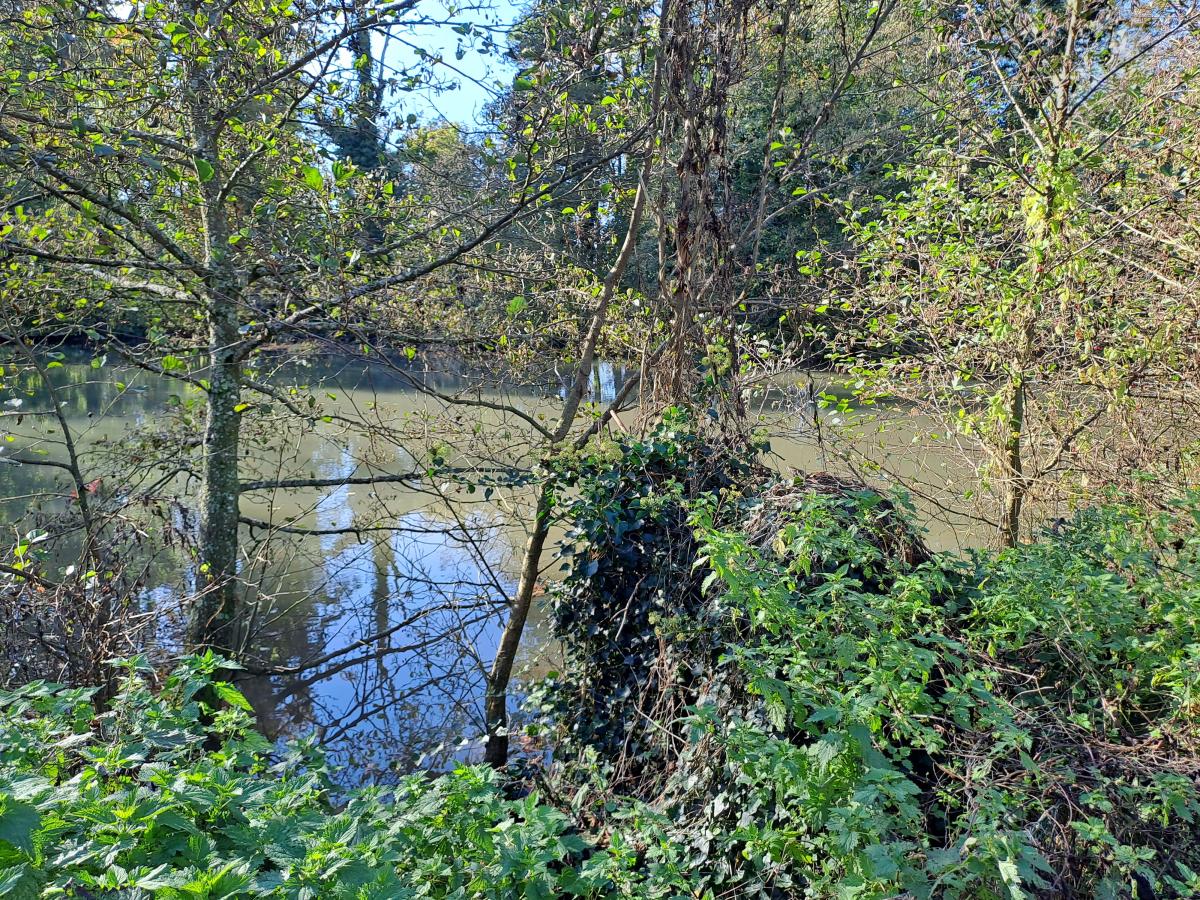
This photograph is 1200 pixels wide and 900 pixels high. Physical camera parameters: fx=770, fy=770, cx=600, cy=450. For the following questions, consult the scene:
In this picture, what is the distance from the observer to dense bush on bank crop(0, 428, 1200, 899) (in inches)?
77.9

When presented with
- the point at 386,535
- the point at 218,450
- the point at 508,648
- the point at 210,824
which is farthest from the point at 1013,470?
the point at 218,450

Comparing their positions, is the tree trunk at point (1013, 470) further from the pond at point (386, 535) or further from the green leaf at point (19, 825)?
the green leaf at point (19, 825)

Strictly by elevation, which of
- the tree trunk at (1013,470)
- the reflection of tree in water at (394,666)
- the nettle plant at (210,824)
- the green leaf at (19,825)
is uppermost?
the tree trunk at (1013,470)

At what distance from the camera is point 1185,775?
7.86 feet

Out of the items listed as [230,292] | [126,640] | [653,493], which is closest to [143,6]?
[230,292]

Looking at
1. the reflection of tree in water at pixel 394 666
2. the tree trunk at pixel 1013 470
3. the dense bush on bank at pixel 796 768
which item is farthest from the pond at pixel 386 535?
the dense bush on bank at pixel 796 768

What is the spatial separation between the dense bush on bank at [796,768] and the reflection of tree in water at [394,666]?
2.25 meters

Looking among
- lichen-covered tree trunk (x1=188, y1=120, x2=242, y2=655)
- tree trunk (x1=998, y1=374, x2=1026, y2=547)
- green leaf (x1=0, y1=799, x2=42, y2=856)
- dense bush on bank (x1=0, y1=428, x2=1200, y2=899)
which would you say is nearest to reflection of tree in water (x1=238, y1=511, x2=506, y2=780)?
lichen-covered tree trunk (x1=188, y1=120, x2=242, y2=655)

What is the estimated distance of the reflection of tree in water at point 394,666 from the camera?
18.4 feet

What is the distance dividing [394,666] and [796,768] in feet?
18.1

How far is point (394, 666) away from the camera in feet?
23.2

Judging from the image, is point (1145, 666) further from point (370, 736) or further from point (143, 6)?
point (143, 6)

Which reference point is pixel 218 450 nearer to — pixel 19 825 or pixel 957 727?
pixel 19 825

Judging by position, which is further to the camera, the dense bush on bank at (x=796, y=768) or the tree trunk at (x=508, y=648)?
the tree trunk at (x=508, y=648)
